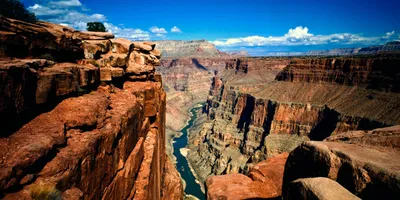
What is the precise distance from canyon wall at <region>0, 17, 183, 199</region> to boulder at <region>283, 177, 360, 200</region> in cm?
615

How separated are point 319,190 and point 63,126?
8.31 meters

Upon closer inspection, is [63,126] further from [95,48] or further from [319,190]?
[95,48]

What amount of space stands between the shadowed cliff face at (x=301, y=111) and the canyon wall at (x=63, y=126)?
5887 cm

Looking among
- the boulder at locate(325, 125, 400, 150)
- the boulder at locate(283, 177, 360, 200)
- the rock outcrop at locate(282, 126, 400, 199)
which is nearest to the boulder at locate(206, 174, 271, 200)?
the rock outcrop at locate(282, 126, 400, 199)

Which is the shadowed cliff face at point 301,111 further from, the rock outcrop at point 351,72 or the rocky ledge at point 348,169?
the rocky ledge at point 348,169

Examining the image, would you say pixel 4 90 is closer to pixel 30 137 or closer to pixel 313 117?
pixel 30 137

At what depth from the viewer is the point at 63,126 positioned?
8.40m

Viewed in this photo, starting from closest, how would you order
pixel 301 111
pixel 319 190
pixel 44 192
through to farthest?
pixel 44 192 < pixel 319 190 < pixel 301 111

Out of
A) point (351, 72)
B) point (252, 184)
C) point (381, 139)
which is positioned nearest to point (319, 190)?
point (381, 139)

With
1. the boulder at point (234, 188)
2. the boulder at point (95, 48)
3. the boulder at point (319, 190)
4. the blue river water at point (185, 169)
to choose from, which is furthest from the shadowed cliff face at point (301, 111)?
the boulder at point (319, 190)

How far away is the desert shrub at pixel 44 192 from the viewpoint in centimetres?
579

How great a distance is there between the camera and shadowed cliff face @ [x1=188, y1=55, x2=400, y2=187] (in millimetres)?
65125

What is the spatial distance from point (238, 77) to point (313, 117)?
88121 mm

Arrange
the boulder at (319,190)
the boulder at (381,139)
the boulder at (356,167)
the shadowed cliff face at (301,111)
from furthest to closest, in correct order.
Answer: the shadowed cliff face at (301,111) → the boulder at (381,139) → the boulder at (319,190) → the boulder at (356,167)
